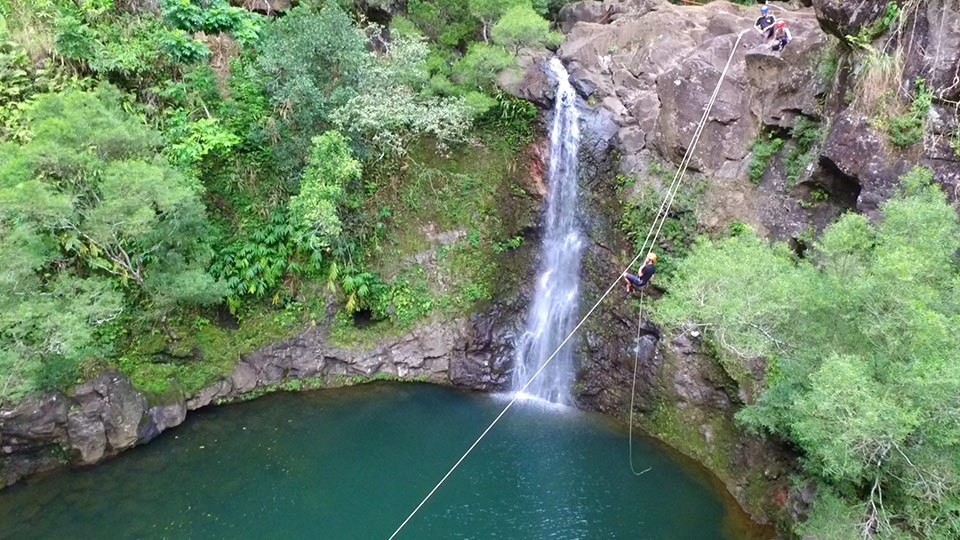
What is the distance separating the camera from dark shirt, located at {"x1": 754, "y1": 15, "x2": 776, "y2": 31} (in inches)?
481

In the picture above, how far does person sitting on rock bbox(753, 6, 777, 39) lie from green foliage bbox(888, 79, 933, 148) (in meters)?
3.85

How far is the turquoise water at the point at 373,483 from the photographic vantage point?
1002 centimetres

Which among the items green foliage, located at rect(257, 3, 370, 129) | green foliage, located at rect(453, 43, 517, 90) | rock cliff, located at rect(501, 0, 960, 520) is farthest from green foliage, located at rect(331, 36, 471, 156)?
rock cliff, located at rect(501, 0, 960, 520)

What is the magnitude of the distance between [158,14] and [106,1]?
1.23 m

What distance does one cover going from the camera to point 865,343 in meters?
7.00

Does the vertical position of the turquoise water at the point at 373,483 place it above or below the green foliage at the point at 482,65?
below

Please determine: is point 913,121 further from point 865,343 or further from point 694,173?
point 865,343

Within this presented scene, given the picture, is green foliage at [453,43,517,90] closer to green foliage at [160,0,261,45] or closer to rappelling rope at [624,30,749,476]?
rappelling rope at [624,30,749,476]

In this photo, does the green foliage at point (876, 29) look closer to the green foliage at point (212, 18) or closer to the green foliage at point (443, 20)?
the green foliage at point (443, 20)

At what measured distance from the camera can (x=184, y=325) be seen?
12.8m

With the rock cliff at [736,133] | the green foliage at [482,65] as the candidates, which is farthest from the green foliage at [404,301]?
the green foliage at [482,65]

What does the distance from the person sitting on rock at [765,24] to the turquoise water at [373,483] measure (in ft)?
31.2

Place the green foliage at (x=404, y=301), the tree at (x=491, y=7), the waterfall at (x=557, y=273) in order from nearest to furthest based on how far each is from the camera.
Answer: the waterfall at (x=557, y=273)
the green foliage at (x=404, y=301)
the tree at (x=491, y=7)

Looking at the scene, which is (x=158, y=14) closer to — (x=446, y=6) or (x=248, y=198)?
(x=248, y=198)
